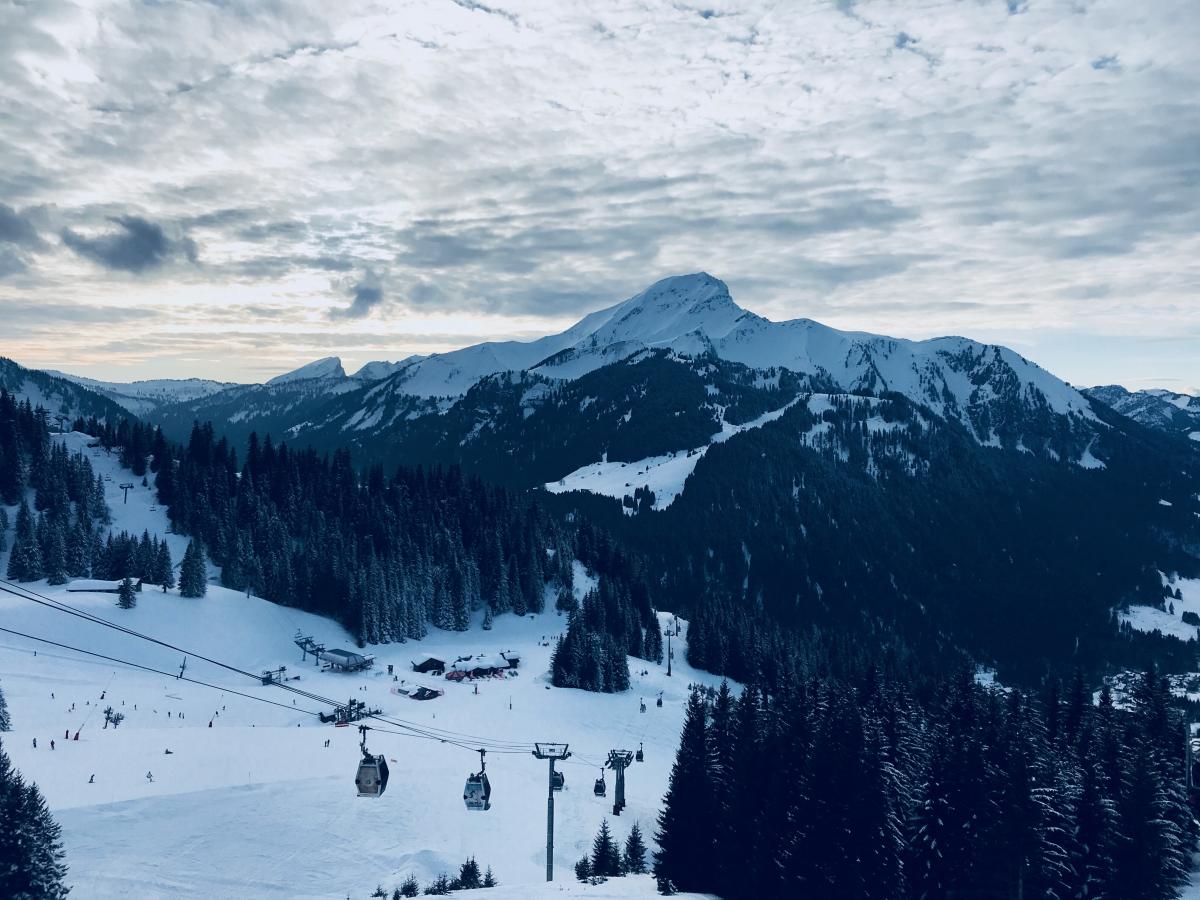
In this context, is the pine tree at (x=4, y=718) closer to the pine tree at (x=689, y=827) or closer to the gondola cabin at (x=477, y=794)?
the gondola cabin at (x=477, y=794)

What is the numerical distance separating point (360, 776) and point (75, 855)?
1788 cm

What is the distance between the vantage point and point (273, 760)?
66250mm

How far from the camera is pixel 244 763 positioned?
212ft

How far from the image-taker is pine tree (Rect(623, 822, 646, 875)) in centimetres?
5475

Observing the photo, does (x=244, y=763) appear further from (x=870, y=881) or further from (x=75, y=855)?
(x=870, y=881)

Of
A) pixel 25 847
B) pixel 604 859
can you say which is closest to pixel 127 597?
pixel 25 847

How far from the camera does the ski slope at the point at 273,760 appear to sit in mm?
49438

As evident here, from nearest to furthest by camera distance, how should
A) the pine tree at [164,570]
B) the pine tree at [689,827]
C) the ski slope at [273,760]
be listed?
1. the pine tree at [689,827]
2. the ski slope at [273,760]
3. the pine tree at [164,570]

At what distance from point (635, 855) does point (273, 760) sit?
3020cm

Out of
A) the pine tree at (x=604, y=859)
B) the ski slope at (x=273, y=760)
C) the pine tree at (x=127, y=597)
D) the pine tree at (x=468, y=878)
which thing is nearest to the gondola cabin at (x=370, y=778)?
the ski slope at (x=273, y=760)

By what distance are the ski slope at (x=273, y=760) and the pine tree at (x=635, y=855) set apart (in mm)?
3962

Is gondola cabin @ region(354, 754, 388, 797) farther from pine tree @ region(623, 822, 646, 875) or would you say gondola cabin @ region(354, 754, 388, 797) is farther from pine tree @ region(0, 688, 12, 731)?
pine tree @ region(0, 688, 12, 731)

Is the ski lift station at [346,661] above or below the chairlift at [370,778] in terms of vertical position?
below

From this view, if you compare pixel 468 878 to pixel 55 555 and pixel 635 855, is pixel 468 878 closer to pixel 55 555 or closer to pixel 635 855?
pixel 635 855
